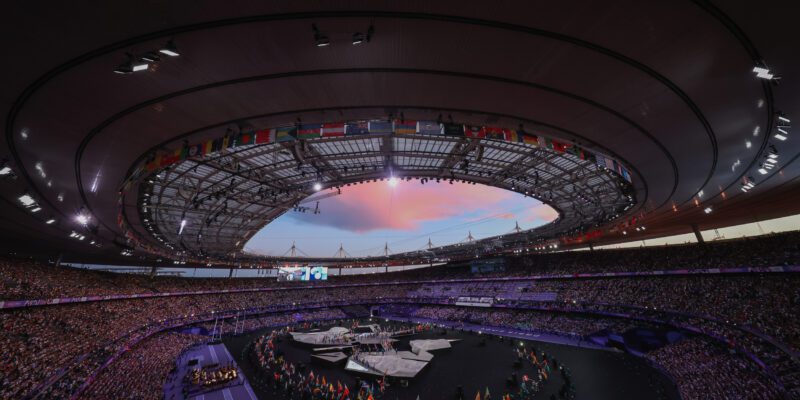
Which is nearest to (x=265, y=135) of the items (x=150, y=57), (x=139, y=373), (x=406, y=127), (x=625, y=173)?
(x=150, y=57)

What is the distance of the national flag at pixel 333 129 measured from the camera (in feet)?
41.0

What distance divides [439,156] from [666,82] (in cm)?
1282

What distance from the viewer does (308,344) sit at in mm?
37938

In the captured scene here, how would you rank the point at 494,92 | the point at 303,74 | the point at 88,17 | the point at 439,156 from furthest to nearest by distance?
the point at 439,156 < the point at 494,92 < the point at 303,74 < the point at 88,17

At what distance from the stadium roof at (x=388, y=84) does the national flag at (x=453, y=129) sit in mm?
301

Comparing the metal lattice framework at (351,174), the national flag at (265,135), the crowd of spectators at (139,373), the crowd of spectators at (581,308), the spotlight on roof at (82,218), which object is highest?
the metal lattice framework at (351,174)

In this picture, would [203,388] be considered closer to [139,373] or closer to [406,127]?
[139,373]

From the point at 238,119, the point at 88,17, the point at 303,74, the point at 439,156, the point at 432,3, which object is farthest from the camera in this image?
the point at 439,156

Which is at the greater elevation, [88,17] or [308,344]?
[88,17]

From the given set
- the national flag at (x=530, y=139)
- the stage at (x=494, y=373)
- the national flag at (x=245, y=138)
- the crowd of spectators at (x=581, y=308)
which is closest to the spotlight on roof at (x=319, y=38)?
the national flag at (x=245, y=138)

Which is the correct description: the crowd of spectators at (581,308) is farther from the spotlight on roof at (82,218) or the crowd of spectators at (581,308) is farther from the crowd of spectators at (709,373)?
the spotlight on roof at (82,218)

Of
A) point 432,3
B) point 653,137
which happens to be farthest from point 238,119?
point 653,137

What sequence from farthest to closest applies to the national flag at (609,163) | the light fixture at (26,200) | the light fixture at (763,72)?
the national flag at (609,163)
the light fixture at (26,200)
the light fixture at (763,72)

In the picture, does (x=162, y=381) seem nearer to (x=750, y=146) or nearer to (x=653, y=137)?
(x=653, y=137)
